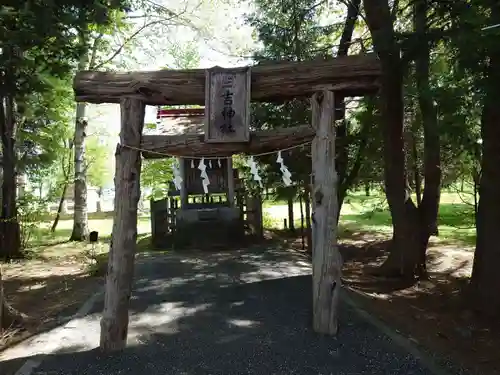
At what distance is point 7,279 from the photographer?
871cm

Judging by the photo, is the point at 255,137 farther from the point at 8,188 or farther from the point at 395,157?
the point at 8,188

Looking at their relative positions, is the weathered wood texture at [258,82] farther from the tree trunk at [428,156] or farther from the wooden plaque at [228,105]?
the tree trunk at [428,156]

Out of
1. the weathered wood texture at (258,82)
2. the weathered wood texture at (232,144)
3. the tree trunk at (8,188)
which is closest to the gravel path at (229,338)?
the weathered wood texture at (232,144)

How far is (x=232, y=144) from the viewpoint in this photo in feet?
15.9

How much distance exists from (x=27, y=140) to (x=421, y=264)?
10991 mm

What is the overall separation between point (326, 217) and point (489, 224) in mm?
2861

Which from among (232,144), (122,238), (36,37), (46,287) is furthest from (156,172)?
(122,238)

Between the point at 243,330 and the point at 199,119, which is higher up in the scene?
the point at 199,119

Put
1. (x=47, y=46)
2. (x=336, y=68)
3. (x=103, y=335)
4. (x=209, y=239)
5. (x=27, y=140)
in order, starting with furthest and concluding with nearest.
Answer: (x=27, y=140)
(x=209, y=239)
(x=47, y=46)
(x=336, y=68)
(x=103, y=335)

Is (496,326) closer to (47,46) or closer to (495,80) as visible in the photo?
(495,80)

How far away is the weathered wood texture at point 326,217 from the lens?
15.3 ft

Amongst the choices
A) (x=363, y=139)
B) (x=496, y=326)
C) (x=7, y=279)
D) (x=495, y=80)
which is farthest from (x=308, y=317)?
(x=7, y=279)

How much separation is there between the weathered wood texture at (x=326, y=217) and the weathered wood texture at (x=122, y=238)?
6.17 feet

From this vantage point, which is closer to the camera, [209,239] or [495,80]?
[495,80]
